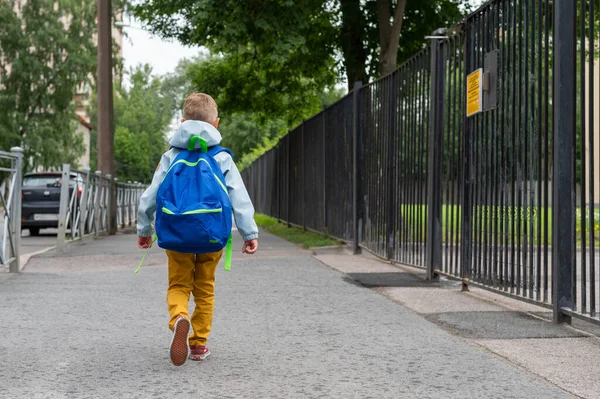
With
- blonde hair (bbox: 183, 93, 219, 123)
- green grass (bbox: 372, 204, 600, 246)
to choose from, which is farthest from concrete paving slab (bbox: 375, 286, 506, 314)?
blonde hair (bbox: 183, 93, 219, 123)

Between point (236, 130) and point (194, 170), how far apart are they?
65.0 meters

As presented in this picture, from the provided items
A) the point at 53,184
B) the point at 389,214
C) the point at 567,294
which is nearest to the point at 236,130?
the point at 53,184

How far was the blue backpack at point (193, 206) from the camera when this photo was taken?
4.71 meters

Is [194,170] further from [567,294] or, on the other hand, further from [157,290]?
[157,290]

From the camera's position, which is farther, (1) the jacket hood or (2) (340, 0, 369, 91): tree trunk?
(2) (340, 0, 369, 91): tree trunk

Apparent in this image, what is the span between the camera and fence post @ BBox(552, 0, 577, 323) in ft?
19.6

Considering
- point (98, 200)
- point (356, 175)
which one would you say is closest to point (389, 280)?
point (356, 175)

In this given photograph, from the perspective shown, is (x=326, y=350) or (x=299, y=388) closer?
(x=299, y=388)

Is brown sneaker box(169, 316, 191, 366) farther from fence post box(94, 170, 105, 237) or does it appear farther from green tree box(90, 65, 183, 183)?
green tree box(90, 65, 183, 183)

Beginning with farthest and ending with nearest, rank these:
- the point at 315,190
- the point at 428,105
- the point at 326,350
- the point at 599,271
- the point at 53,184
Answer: the point at 53,184 < the point at 315,190 < the point at 599,271 < the point at 428,105 < the point at 326,350

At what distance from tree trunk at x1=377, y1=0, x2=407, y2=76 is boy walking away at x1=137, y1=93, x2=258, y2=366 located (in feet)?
42.5

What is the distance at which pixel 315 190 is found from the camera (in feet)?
55.3

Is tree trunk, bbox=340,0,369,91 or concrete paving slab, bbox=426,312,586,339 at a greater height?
tree trunk, bbox=340,0,369,91

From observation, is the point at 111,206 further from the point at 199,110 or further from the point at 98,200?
the point at 199,110
